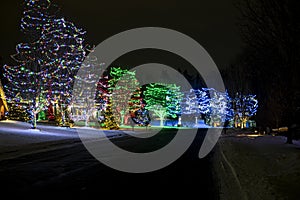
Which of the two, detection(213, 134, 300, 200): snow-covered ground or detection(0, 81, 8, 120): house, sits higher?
detection(0, 81, 8, 120): house

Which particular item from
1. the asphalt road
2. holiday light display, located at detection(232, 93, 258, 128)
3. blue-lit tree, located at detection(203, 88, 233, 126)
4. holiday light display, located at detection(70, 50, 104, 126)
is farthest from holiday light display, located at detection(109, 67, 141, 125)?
the asphalt road

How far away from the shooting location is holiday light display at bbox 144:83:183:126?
8312 cm

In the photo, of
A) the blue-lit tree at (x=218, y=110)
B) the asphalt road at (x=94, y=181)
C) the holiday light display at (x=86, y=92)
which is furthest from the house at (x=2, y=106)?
the blue-lit tree at (x=218, y=110)

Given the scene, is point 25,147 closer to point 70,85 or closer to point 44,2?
point 44,2

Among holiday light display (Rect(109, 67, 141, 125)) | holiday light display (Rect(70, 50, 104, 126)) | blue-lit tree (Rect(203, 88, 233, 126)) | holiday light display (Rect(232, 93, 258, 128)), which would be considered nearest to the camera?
holiday light display (Rect(70, 50, 104, 126))

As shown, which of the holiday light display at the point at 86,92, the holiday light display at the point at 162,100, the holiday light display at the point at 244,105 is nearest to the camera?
the holiday light display at the point at 86,92

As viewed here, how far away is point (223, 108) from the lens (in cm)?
8075

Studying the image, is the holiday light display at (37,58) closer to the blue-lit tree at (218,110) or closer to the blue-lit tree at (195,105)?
the blue-lit tree at (218,110)

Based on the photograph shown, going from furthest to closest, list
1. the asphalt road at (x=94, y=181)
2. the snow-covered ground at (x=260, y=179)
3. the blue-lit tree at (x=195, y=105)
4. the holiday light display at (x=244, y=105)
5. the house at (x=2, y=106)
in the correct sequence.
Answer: the blue-lit tree at (x=195, y=105)
the holiday light display at (x=244, y=105)
the house at (x=2, y=106)
the asphalt road at (x=94, y=181)
the snow-covered ground at (x=260, y=179)

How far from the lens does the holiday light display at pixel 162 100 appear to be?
273ft

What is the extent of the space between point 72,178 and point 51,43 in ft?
76.0

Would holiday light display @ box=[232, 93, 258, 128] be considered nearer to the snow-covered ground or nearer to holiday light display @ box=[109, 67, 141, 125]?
holiday light display @ box=[109, 67, 141, 125]

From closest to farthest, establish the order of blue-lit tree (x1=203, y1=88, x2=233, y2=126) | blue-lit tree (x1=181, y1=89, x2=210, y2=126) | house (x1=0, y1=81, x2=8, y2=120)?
1. house (x1=0, y1=81, x2=8, y2=120)
2. blue-lit tree (x1=203, y1=88, x2=233, y2=126)
3. blue-lit tree (x1=181, y1=89, x2=210, y2=126)

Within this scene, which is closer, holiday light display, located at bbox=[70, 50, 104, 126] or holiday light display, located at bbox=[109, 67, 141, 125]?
holiday light display, located at bbox=[70, 50, 104, 126]
